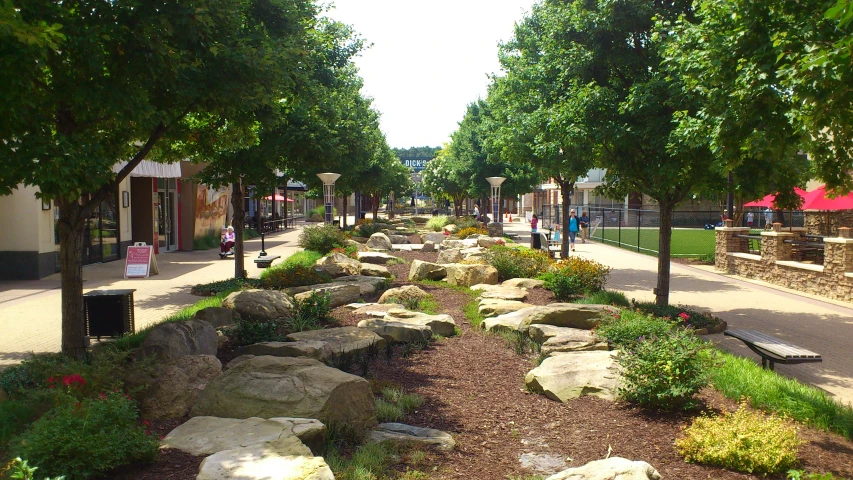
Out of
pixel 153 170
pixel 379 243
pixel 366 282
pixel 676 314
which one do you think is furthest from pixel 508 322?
pixel 379 243

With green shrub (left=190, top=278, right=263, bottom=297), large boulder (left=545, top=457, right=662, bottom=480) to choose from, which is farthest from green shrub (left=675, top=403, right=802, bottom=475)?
green shrub (left=190, top=278, right=263, bottom=297)

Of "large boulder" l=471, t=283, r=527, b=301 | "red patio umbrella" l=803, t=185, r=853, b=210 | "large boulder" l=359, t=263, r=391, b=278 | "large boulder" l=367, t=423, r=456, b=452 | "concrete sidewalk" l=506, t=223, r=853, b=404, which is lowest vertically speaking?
"concrete sidewalk" l=506, t=223, r=853, b=404

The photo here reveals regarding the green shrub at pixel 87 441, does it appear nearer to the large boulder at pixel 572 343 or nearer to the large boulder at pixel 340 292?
the large boulder at pixel 572 343

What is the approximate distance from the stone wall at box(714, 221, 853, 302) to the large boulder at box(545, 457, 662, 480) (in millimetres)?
11792

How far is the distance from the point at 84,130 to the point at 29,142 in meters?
1.34

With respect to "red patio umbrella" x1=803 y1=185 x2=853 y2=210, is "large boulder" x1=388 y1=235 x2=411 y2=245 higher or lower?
lower

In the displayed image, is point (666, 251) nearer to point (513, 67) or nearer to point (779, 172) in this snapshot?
point (779, 172)

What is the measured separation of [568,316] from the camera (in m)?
9.85

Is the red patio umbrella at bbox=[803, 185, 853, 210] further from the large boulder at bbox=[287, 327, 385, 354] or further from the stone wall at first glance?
the large boulder at bbox=[287, 327, 385, 354]

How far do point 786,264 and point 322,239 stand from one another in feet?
42.9

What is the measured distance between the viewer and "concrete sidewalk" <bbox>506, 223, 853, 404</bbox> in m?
8.76

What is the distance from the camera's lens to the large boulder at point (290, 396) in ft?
18.4

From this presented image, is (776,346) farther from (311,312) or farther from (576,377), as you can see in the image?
(311,312)

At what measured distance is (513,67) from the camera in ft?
70.9
